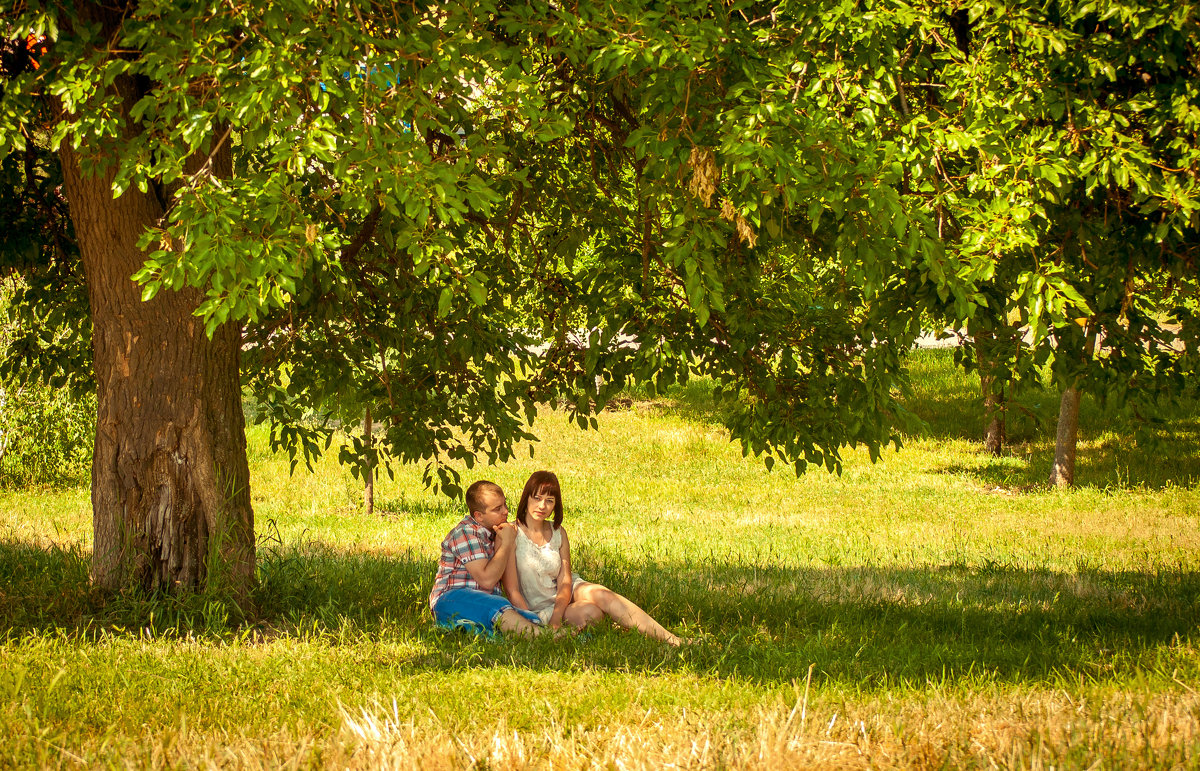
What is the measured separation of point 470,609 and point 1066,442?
52.5 feet

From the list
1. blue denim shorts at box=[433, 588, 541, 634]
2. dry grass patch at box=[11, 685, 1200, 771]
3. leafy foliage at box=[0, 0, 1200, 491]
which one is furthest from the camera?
blue denim shorts at box=[433, 588, 541, 634]

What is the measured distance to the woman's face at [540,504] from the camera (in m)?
6.42

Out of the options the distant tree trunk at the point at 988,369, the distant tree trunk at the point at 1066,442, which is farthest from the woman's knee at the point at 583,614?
the distant tree trunk at the point at 1066,442

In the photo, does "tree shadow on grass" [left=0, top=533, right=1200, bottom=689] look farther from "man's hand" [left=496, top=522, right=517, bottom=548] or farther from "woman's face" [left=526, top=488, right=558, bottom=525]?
"woman's face" [left=526, top=488, right=558, bottom=525]

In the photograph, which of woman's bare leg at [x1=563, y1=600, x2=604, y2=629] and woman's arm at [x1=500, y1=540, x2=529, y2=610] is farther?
woman's arm at [x1=500, y1=540, x2=529, y2=610]

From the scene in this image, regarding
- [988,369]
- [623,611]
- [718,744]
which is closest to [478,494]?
[623,611]

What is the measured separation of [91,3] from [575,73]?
2.97m

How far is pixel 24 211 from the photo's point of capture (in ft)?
24.3

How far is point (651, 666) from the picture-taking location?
527cm

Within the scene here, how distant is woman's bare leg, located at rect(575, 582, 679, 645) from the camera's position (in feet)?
19.7

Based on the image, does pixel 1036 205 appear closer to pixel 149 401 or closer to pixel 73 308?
pixel 149 401

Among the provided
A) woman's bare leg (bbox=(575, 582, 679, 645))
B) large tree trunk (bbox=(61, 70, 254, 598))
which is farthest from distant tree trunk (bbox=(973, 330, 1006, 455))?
large tree trunk (bbox=(61, 70, 254, 598))

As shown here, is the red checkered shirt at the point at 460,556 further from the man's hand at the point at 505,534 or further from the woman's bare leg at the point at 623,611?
the woman's bare leg at the point at 623,611

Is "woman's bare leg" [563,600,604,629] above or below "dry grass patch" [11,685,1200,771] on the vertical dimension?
below
